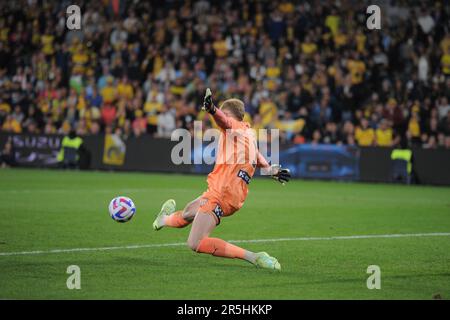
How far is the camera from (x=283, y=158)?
25.8m

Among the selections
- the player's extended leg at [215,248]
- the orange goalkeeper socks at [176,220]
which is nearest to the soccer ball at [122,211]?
the orange goalkeeper socks at [176,220]

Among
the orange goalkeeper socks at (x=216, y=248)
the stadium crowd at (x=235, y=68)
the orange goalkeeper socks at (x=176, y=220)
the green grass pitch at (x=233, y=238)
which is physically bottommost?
the green grass pitch at (x=233, y=238)

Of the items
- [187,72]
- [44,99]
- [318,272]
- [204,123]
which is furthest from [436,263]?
[44,99]

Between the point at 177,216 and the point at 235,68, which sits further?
the point at 235,68

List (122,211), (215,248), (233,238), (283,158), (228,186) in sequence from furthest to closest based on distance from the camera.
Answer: (283,158) → (233,238) → (122,211) → (228,186) → (215,248)

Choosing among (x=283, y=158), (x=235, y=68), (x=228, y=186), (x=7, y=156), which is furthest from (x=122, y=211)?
(x=235, y=68)

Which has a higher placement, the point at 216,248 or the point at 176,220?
the point at 176,220

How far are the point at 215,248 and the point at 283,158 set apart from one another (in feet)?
53.0

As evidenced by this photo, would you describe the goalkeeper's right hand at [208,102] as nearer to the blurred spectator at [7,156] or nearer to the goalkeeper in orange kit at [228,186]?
the goalkeeper in orange kit at [228,186]

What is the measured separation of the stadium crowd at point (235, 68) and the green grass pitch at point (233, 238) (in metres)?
5.20

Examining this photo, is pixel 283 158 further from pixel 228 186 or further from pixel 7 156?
pixel 228 186

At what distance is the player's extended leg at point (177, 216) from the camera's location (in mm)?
10859

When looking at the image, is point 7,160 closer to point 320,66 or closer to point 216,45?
point 216,45

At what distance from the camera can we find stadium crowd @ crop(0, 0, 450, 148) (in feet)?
87.4
